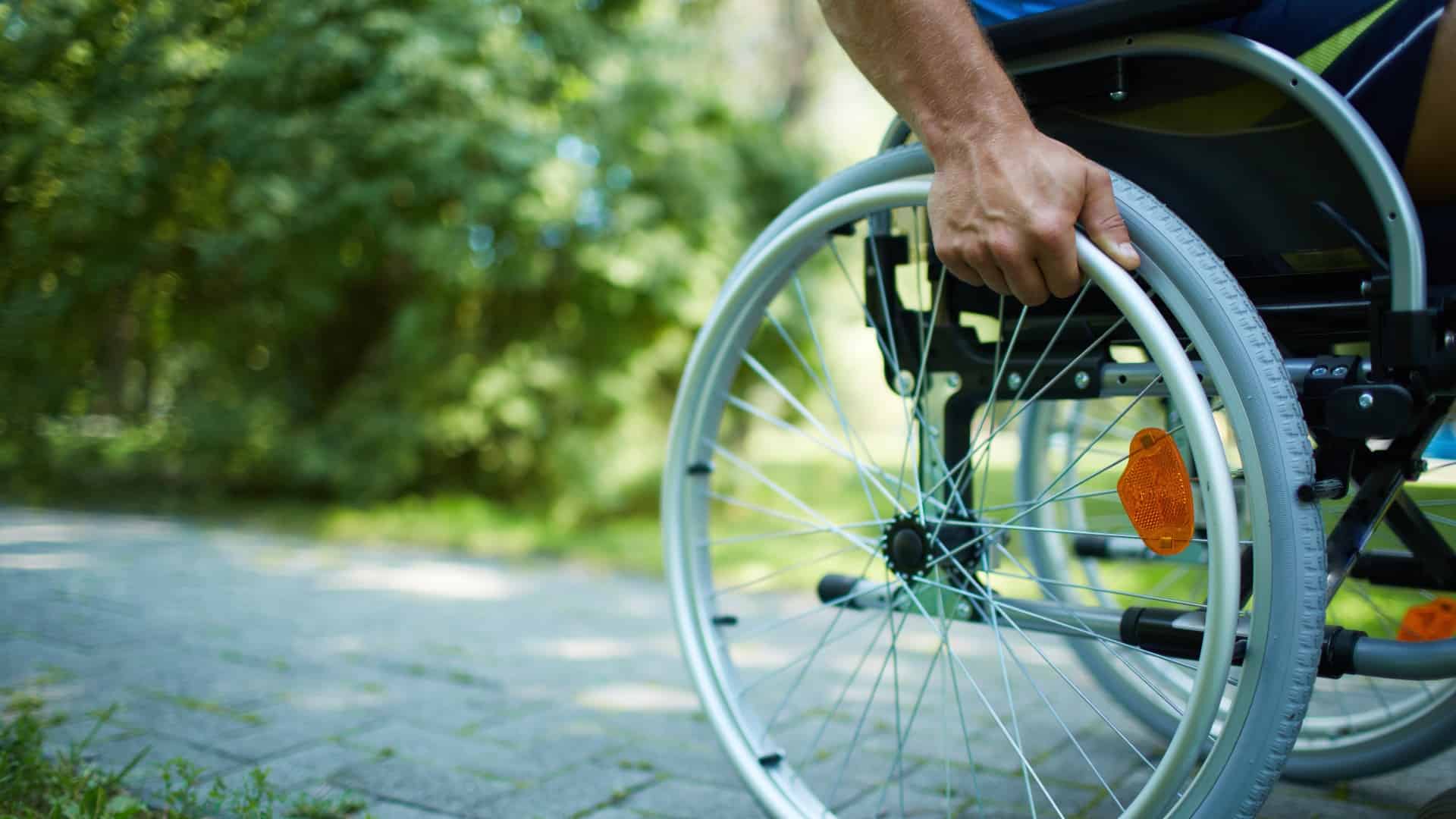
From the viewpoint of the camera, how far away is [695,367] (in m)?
1.44

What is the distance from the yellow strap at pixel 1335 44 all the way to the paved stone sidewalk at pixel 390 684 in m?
1.00

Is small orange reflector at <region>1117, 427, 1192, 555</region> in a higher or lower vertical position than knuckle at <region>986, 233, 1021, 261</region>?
lower

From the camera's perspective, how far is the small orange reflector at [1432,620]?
134cm

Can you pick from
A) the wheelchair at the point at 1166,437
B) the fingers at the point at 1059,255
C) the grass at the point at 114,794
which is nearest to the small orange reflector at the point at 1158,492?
the wheelchair at the point at 1166,437

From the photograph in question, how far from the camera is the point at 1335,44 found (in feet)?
3.46

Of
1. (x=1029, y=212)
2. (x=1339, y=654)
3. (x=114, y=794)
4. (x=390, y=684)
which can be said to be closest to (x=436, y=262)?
(x=390, y=684)

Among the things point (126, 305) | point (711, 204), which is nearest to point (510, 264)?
point (711, 204)

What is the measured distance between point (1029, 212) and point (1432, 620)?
0.85 meters

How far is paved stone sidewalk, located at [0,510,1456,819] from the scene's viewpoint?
1577mm

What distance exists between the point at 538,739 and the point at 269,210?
288 cm

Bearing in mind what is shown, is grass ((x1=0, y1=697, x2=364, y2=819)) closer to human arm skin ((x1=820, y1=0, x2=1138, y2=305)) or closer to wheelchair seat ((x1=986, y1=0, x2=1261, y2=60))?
human arm skin ((x1=820, y1=0, x2=1138, y2=305))

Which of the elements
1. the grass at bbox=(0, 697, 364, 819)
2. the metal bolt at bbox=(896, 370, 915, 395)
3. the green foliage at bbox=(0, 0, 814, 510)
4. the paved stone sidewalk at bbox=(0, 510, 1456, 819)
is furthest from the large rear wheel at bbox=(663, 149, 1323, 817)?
the green foliage at bbox=(0, 0, 814, 510)

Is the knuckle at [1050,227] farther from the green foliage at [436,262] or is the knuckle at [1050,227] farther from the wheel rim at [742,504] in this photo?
the green foliage at [436,262]

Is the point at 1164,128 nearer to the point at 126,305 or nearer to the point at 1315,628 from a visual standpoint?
the point at 1315,628
